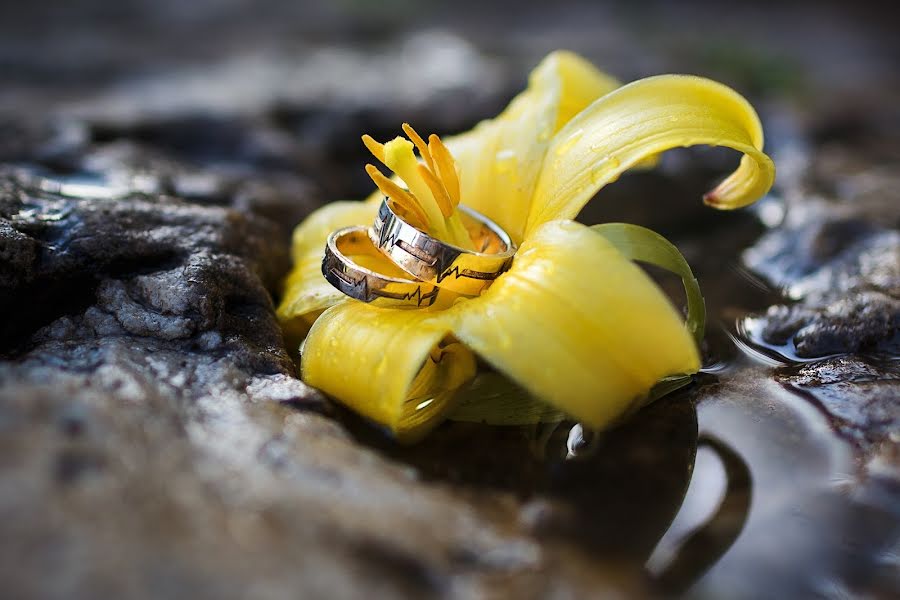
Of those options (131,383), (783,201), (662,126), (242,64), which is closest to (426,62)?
(242,64)

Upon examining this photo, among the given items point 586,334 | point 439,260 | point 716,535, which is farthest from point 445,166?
point 716,535

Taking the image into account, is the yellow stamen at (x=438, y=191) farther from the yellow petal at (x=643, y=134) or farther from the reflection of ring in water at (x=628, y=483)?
the reflection of ring in water at (x=628, y=483)

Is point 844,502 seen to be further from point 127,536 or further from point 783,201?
point 783,201

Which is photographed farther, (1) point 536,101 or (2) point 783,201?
(2) point 783,201

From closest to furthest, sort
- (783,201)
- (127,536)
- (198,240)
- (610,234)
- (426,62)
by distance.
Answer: (127,536) < (610,234) < (198,240) < (783,201) < (426,62)

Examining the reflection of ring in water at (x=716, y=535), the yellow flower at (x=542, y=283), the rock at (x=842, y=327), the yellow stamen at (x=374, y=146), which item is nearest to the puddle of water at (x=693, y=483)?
the reflection of ring in water at (x=716, y=535)

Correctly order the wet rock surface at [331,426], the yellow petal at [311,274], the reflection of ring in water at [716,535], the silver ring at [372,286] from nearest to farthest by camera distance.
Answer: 1. the wet rock surface at [331,426]
2. the reflection of ring in water at [716,535]
3. the silver ring at [372,286]
4. the yellow petal at [311,274]
